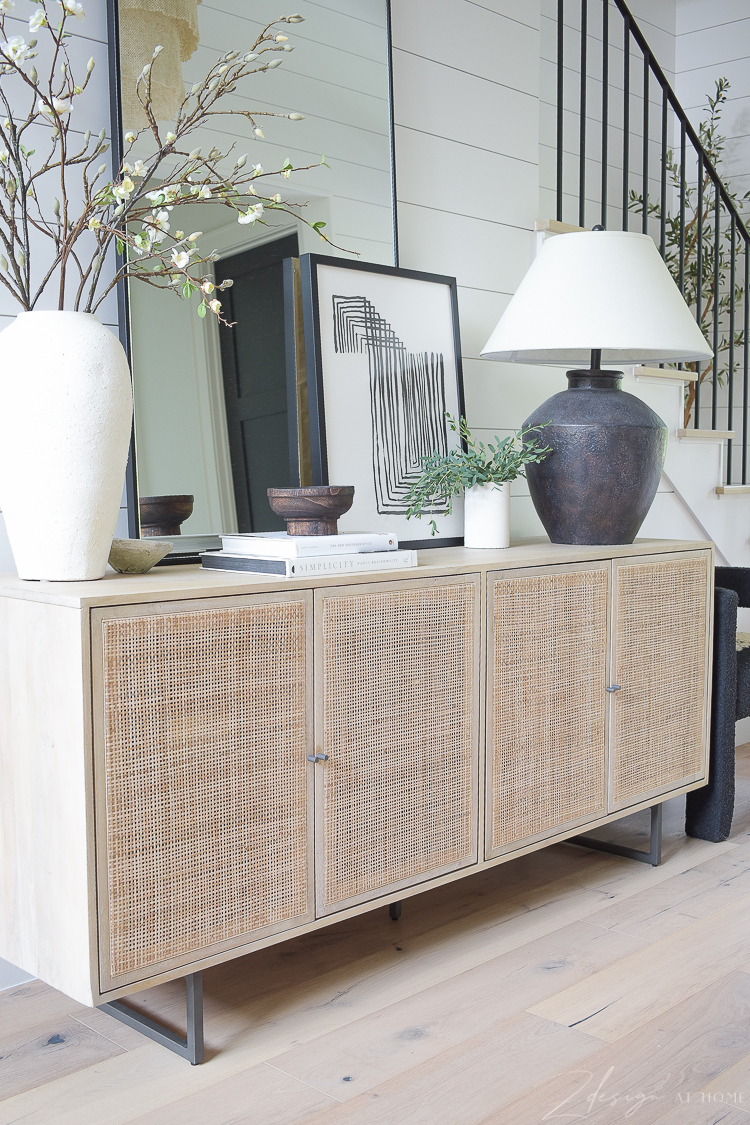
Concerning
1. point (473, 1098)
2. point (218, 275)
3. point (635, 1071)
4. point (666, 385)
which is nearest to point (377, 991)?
point (473, 1098)

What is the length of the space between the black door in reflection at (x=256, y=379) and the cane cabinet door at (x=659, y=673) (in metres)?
0.77

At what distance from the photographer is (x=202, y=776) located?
1.44 meters

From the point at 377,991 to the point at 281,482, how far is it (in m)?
1.00

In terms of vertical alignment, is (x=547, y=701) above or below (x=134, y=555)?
below

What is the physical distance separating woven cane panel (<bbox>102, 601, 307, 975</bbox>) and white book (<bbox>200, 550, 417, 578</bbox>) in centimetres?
7

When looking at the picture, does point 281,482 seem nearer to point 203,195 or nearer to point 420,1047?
point 203,195

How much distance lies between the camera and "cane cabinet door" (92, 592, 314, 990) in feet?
4.40

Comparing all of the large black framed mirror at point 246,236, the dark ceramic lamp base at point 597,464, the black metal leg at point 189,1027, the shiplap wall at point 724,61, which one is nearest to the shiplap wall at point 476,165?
the large black framed mirror at point 246,236

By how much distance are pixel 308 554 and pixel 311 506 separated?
0.51 ft

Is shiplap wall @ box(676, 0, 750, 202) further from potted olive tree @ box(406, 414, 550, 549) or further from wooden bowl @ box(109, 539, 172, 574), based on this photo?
wooden bowl @ box(109, 539, 172, 574)

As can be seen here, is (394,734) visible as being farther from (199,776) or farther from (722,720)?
(722,720)

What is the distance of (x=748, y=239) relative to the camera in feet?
12.0

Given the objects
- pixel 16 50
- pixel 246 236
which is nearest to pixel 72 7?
pixel 16 50

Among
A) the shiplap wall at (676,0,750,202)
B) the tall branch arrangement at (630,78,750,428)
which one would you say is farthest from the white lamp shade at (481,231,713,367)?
the shiplap wall at (676,0,750,202)
